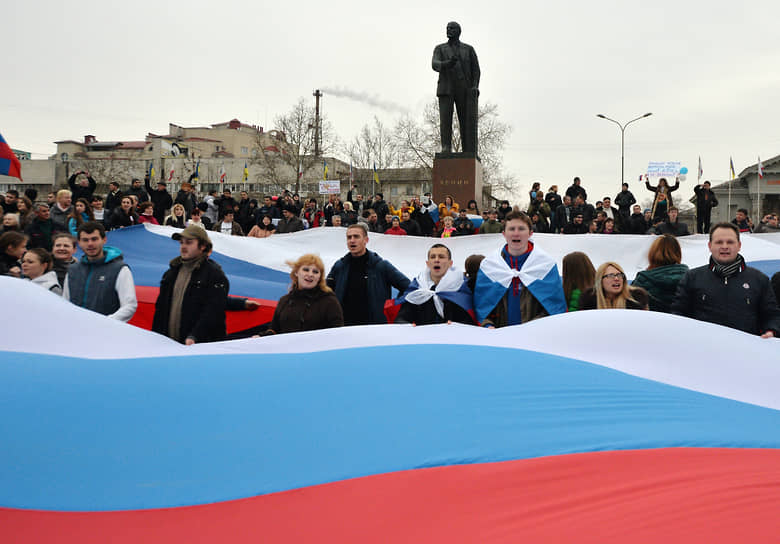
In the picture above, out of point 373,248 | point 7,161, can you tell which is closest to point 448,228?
point 373,248

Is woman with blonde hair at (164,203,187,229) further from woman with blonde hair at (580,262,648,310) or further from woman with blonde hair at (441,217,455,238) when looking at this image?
woman with blonde hair at (580,262,648,310)

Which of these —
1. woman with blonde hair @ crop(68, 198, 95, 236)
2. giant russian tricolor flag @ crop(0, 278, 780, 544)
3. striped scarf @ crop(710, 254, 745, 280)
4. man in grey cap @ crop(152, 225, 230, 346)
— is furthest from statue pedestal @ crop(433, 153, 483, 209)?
giant russian tricolor flag @ crop(0, 278, 780, 544)

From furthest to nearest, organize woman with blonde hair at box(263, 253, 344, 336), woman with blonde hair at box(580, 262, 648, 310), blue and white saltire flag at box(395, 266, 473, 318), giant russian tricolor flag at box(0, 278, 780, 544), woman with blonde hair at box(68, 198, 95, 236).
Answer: woman with blonde hair at box(68, 198, 95, 236) < blue and white saltire flag at box(395, 266, 473, 318) < woman with blonde hair at box(263, 253, 344, 336) < woman with blonde hair at box(580, 262, 648, 310) < giant russian tricolor flag at box(0, 278, 780, 544)

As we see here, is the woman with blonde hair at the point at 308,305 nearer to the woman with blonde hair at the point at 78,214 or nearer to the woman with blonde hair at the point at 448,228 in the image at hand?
the woman with blonde hair at the point at 78,214

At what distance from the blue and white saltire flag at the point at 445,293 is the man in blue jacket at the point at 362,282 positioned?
2.04 ft

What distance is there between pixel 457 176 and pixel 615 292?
9.36 metres

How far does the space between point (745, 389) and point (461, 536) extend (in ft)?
5.56

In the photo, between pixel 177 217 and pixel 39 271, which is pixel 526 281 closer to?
pixel 39 271

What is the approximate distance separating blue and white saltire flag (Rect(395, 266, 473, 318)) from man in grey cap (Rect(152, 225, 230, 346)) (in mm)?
1275

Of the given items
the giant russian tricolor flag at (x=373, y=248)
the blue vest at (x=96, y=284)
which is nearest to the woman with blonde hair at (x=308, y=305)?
the blue vest at (x=96, y=284)

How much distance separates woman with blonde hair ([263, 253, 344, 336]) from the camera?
4.56 m

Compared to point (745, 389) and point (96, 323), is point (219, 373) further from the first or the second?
point (745, 389)

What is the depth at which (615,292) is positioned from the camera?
14.4 ft

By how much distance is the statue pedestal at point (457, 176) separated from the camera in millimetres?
13461
